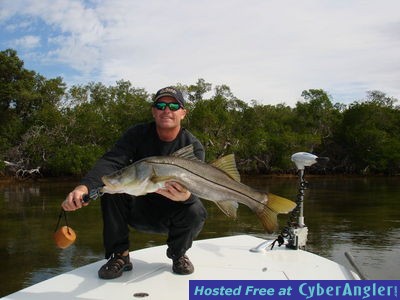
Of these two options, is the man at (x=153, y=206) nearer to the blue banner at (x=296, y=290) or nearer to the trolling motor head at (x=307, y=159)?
the blue banner at (x=296, y=290)

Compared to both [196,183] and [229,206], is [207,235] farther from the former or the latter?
[196,183]

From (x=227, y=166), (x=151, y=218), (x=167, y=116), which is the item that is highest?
(x=167, y=116)

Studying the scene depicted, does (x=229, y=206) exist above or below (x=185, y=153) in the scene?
below

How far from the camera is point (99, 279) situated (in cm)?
369

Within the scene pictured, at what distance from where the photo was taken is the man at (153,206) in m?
3.79

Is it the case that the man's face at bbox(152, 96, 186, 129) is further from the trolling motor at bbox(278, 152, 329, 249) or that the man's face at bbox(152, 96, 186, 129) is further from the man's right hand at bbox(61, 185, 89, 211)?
the trolling motor at bbox(278, 152, 329, 249)

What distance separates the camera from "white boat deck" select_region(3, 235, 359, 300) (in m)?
3.32

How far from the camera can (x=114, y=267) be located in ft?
12.2

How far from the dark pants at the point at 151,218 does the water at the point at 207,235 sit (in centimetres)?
430

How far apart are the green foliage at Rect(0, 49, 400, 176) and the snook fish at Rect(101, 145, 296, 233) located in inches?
1352

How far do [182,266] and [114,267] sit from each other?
0.56m

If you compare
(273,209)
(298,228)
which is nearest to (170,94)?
(273,209)

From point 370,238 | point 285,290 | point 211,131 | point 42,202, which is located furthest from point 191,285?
point 211,131

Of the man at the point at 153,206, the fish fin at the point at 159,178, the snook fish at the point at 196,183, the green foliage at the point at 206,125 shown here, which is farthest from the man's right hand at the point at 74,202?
the green foliage at the point at 206,125
